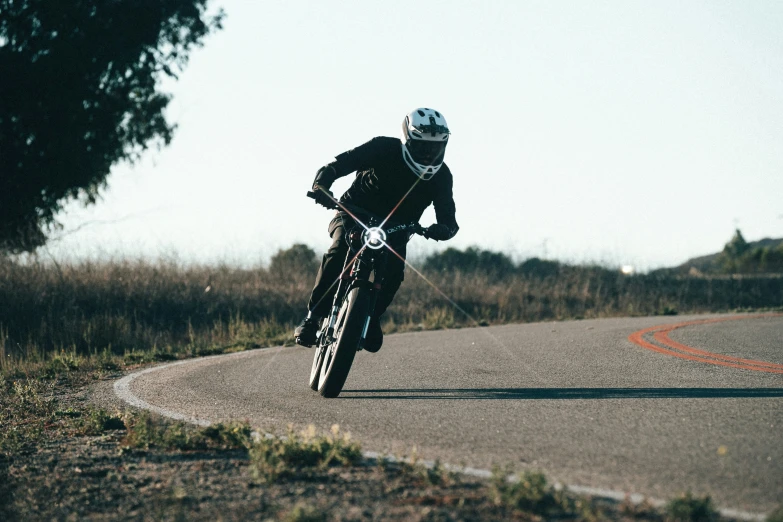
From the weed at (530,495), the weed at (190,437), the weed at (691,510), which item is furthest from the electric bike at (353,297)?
the weed at (691,510)

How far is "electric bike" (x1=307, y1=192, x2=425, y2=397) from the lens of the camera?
6895 mm

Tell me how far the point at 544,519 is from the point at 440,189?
4.47m

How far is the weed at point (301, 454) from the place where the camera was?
445cm

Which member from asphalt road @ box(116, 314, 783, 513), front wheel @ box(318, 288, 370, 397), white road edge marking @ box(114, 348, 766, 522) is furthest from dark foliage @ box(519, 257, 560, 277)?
white road edge marking @ box(114, 348, 766, 522)

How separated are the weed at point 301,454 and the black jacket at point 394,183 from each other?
3.14 metres

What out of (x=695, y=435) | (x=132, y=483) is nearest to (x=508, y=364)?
(x=695, y=435)

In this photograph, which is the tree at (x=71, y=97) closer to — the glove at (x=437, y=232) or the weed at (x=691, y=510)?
the glove at (x=437, y=232)

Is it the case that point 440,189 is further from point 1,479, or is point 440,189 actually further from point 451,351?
point 1,479

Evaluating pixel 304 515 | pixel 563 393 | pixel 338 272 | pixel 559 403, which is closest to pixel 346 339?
pixel 338 272

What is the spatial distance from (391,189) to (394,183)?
0.20ft

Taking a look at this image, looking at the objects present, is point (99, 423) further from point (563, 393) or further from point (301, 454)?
point (563, 393)

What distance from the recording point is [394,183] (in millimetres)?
7609

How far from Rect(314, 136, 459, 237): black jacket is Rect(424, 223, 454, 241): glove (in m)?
0.20

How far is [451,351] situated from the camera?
10742 millimetres
